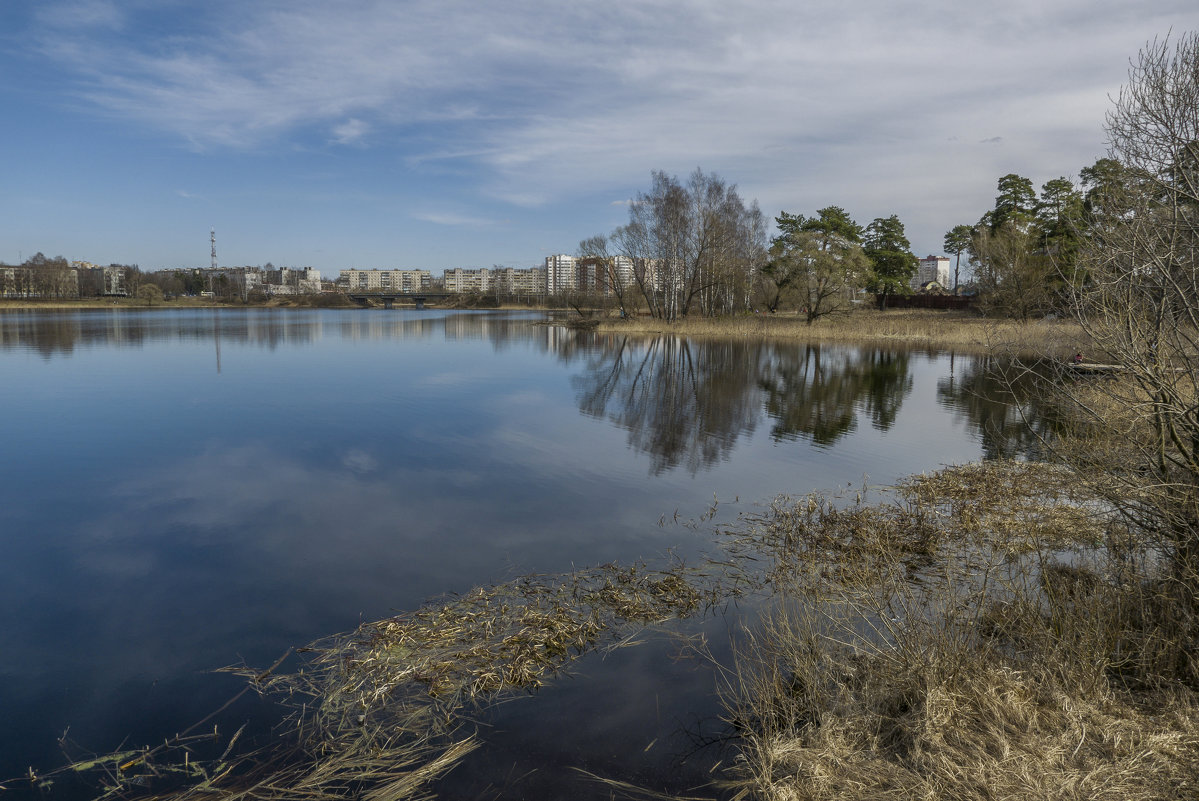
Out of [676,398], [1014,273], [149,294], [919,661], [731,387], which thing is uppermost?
[149,294]

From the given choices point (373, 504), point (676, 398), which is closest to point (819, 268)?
point (676, 398)

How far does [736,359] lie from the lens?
32.2 m

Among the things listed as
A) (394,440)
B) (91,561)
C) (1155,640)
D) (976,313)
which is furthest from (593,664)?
(976,313)

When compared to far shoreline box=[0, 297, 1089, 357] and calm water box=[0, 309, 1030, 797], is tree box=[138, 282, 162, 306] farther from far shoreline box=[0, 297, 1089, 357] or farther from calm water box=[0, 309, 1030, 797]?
calm water box=[0, 309, 1030, 797]

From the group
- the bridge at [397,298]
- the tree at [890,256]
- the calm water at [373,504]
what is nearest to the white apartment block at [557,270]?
the bridge at [397,298]

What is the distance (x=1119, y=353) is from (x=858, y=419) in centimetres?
1311

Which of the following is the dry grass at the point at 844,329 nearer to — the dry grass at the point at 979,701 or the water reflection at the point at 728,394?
the water reflection at the point at 728,394

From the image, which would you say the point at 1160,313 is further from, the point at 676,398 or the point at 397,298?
the point at 397,298

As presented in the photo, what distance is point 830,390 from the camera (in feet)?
76.2

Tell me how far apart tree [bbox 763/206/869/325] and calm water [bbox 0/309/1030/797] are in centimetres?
2431

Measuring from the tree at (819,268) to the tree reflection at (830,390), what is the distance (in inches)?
589

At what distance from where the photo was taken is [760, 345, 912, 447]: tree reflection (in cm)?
1731

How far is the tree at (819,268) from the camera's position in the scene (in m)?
49.3

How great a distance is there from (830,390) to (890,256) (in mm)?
46226
